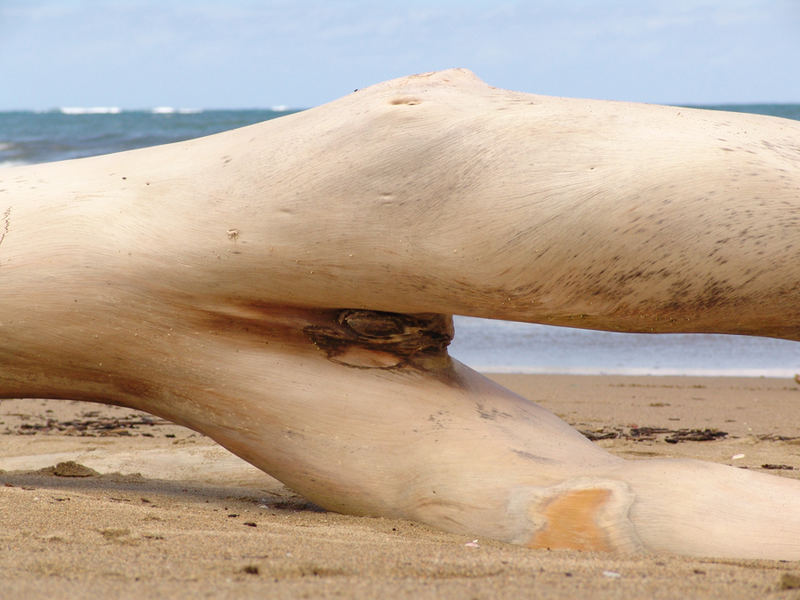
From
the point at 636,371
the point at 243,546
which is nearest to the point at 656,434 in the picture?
the point at 636,371

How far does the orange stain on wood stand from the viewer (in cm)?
242

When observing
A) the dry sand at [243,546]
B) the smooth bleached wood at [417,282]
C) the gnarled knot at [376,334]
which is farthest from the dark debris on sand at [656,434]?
the gnarled knot at [376,334]

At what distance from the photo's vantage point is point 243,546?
2.22 meters

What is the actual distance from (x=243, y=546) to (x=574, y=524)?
2.98ft

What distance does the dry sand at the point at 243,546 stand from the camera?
1.82m

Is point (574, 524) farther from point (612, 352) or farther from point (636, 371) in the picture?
point (612, 352)

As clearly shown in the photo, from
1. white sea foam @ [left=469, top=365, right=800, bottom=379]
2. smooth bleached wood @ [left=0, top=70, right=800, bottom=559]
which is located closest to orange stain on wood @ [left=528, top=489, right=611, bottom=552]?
smooth bleached wood @ [left=0, top=70, right=800, bottom=559]

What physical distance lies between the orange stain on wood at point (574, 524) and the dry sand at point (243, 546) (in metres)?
0.12

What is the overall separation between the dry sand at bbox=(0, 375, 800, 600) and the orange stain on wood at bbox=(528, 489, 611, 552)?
12cm

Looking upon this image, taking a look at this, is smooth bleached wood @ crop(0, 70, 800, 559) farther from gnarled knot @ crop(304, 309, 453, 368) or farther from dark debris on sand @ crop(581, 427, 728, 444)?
dark debris on sand @ crop(581, 427, 728, 444)

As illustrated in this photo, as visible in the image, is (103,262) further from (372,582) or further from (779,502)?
(779,502)

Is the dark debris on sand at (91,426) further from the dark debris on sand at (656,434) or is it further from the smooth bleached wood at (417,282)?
the dark debris on sand at (656,434)

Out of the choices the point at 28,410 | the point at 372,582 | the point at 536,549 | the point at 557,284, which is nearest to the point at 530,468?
the point at 536,549

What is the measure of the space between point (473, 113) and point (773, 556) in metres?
1.55
